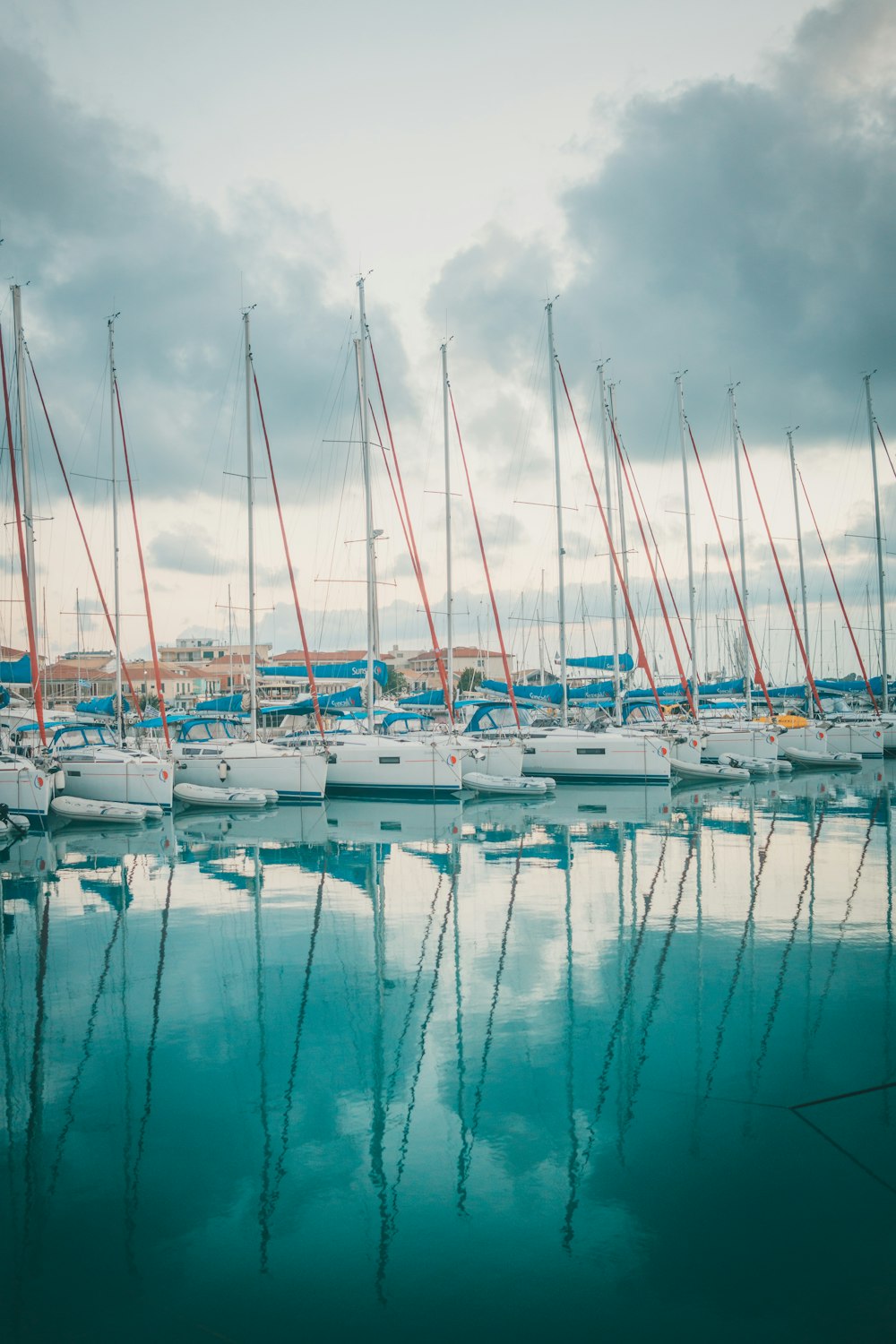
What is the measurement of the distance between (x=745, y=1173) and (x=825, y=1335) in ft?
4.80

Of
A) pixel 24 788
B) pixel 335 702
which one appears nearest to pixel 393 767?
pixel 335 702

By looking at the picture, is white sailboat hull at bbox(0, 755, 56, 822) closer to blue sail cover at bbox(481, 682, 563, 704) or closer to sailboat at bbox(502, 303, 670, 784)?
sailboat at bbox(502, 303, 670, 784)

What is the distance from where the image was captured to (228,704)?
34.7m

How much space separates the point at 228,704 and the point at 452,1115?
29283 millimetres

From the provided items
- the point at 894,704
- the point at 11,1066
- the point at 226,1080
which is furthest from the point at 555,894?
the point at 894,704

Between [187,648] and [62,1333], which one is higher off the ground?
[187,648]

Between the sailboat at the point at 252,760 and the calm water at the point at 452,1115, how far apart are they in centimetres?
1072

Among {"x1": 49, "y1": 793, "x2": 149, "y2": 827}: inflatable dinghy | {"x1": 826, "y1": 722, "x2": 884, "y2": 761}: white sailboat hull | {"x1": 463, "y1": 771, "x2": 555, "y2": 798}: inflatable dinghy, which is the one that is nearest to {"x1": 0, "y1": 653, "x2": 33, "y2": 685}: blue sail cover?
{"x1": 49, "y1": 793, "x2": 149, "y2": 827}: inflatable dinghy

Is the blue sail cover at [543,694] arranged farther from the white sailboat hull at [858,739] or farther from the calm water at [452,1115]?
the calm water at [452,1115]

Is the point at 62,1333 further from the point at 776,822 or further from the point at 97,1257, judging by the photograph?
the point at 776,822

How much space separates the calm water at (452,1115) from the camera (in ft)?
15.7

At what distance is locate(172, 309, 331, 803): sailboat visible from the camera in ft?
81.6

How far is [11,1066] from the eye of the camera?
7.70 m

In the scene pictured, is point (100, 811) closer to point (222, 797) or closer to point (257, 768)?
point (222, 797)
